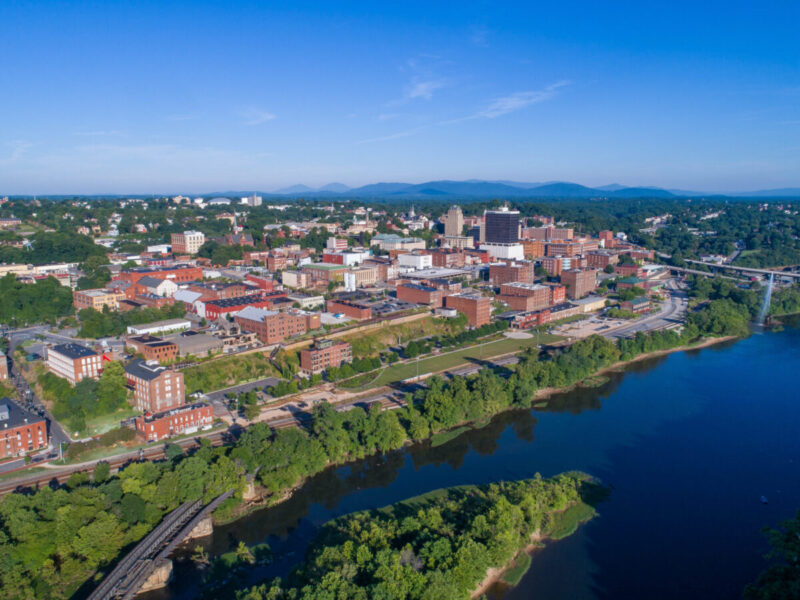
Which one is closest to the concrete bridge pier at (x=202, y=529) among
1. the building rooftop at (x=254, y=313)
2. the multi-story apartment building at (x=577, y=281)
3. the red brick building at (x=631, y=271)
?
the building rooftop at (x=254, y=313)

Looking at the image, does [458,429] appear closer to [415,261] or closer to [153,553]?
[153,553]

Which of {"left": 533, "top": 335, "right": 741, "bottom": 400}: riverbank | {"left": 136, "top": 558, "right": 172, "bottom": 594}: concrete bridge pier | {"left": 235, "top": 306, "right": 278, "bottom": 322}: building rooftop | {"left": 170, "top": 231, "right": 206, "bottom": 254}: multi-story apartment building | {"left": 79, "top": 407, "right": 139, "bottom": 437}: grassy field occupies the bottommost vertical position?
{"left": 533, "top": 335, "right": 741, "bottom": 400}: riverbank

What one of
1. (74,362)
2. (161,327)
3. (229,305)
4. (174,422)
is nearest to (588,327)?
(229,305)

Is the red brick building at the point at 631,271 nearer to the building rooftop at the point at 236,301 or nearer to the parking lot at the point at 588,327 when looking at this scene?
the parking lot at the point at 588,327

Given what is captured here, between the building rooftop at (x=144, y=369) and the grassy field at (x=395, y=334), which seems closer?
the building rooftop at (x=144, y=369)

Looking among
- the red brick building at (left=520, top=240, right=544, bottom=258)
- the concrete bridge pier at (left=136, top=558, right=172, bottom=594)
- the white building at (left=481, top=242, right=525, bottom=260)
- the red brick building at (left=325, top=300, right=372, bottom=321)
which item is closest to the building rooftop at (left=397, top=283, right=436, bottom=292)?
the red brick building at (left=325, top=300, right=372, bottom=321)

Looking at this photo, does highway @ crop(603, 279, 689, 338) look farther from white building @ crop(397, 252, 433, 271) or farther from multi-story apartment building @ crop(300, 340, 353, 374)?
white building @ crop(397, 252, 433, 271)
